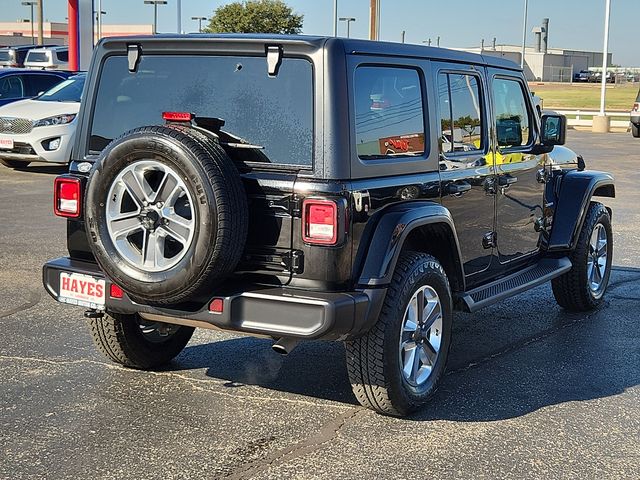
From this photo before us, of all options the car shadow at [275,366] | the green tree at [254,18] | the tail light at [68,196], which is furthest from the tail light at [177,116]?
the green tree at [254,18]

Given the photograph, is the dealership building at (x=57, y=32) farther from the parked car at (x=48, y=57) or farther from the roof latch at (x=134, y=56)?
the roof latch at (x=134, y=56)

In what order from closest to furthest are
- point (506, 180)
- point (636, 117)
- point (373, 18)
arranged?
1. point (506, 180)
2. point (636, 117)
3. point (373, 18)

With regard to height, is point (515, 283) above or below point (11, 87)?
below

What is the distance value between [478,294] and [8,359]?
9.31 feet

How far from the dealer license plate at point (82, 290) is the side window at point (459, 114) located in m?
2.01

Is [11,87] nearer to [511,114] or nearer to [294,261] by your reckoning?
[511,114]

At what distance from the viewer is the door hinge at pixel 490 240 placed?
5.72 m

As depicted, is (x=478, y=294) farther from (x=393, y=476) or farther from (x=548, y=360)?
(x=393, y=476)

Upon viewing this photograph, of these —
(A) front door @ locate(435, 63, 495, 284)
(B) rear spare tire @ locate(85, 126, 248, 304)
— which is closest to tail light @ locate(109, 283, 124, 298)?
(B) rear spare tire @ locate(85, 126, 248, 304)

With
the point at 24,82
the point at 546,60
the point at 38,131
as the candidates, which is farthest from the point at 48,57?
the point at 546,60

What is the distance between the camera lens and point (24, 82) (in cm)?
1712

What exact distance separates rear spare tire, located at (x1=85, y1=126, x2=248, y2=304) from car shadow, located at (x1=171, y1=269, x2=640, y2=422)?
44.7 inches

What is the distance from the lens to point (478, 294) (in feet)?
18.1

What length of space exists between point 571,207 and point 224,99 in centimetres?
335
